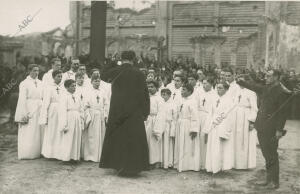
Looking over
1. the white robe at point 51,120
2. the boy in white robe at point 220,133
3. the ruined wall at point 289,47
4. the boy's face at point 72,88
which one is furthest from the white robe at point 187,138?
the ruined wall at point 289,47

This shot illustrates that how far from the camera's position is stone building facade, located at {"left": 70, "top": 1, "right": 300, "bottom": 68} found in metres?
21.8

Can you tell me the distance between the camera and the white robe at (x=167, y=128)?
290 inches

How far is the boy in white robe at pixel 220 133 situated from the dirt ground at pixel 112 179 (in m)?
0.22

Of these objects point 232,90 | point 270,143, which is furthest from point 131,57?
point 270,143

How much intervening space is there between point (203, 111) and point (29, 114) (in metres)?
3.13

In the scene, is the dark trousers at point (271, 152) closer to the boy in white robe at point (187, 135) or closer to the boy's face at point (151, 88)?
the boy in white robe at point (187, 135)

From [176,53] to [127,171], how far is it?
17951 millimetres

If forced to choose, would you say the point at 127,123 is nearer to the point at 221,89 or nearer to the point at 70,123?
the point at 70,123

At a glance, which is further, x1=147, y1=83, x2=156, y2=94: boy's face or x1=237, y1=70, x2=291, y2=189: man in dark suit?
x1=147, y1=83, x2=156, y2=94: boy's face

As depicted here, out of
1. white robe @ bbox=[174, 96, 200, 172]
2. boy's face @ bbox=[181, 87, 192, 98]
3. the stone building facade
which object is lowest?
white robe @ bbox=[174, 96, 200, 172]

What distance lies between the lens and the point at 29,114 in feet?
26.1

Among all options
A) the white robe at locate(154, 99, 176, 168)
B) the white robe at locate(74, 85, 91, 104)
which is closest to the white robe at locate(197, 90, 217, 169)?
the white robe at locate(154, 99, 176, 168)

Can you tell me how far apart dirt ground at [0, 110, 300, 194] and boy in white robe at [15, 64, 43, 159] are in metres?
0.26

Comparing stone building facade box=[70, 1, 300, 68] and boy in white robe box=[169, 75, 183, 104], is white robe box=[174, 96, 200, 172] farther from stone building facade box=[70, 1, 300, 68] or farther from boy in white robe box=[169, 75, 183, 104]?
stone building facade box=[70, 1, 300, 68]
